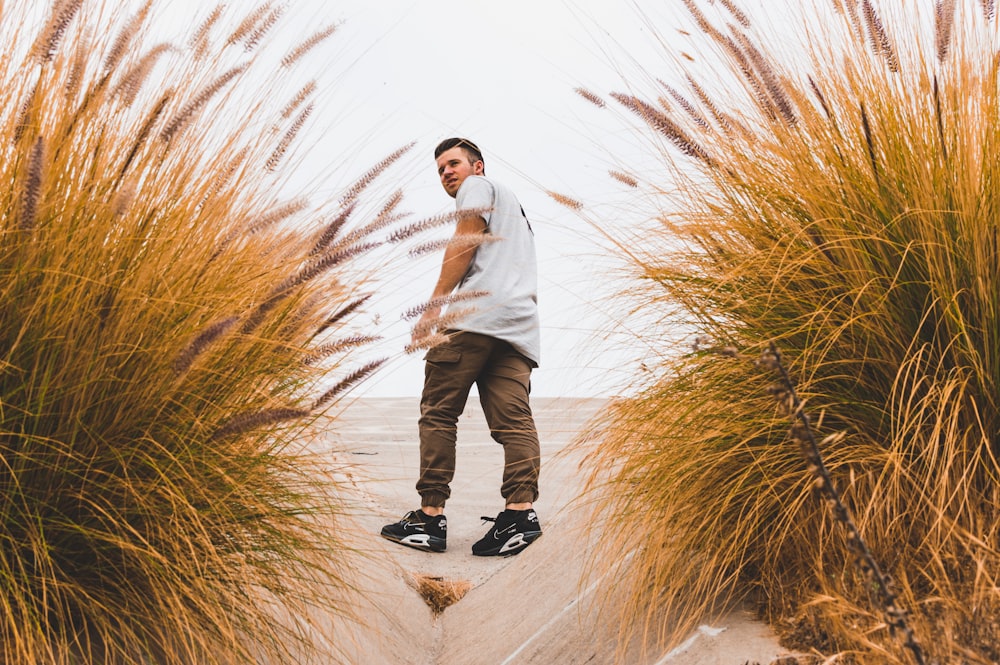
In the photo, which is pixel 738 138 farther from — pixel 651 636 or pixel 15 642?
Answer: pixel 15 642

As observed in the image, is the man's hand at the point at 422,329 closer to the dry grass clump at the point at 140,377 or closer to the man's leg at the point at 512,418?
the dry grass clump at the point at 140,377

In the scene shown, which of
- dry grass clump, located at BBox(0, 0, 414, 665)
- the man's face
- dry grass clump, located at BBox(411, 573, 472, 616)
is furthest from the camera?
the man's face

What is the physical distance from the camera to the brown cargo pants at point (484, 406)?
376cm

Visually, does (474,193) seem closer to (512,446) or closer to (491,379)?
(491,379)

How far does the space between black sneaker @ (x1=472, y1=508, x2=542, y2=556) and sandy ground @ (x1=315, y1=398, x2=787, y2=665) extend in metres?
0.05

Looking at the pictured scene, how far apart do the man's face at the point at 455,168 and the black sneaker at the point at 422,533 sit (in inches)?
57.8

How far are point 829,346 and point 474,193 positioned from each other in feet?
6.92

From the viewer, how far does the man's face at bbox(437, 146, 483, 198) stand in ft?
13.5

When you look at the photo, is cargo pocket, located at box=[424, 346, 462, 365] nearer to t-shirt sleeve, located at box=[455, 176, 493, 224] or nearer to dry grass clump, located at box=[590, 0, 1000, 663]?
t-shirt sleeve, located at box=[455, 176, 493, 224]

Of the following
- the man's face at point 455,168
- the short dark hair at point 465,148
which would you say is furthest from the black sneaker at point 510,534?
the short dark hair at point 465,148

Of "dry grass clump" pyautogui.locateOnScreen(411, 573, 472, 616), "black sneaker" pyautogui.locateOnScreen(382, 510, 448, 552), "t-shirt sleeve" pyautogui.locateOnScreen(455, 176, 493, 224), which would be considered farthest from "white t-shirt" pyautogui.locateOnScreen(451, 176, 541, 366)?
"dry grass clump" pyautogui.locateOnScreen(411, 573, 472, 616)

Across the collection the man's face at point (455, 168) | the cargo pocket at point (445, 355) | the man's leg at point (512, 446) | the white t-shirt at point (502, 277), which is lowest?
the man's leg at point (512, 446)

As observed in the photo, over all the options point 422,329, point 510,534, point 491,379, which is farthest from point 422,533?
point 422,329

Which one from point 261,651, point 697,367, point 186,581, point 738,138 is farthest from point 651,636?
point 738,138
